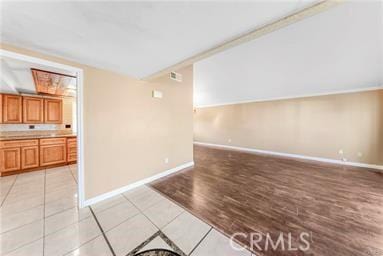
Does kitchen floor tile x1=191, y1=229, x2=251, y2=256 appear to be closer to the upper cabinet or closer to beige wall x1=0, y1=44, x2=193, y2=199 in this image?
beige wall x1=0, y1=44, x2=193, y2=199

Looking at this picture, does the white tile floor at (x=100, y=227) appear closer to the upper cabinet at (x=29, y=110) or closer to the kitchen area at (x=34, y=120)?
the kitchen area at (x=34, y=120)

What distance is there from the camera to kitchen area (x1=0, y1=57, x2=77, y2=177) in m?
3.04

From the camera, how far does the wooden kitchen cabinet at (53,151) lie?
375 cm

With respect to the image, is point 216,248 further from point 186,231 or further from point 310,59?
point 310,59

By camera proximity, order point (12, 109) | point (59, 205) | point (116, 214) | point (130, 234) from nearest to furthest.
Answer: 1. point (130, 234)
2. point (116, 214)
3. point (59, 205)
4. point (12, 109)

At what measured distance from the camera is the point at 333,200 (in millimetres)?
2367

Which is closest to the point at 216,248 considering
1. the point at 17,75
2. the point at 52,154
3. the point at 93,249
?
the point at 93,249

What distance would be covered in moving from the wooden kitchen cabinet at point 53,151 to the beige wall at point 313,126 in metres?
6.39

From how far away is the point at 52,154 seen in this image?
3900 mm

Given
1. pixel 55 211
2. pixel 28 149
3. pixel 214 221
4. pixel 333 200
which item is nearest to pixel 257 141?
pixel 333 200

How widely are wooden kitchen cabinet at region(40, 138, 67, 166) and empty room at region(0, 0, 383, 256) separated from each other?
0.09 feet

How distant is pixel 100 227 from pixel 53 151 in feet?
11.6

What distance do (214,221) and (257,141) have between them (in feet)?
17.1
